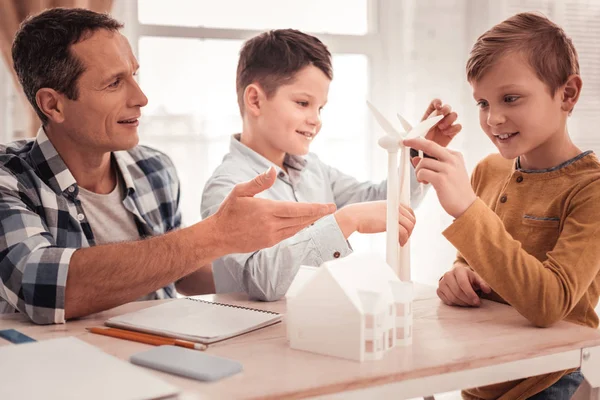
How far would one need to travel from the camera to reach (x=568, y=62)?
4.74ft

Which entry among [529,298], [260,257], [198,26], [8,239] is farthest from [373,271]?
→ [198,26]

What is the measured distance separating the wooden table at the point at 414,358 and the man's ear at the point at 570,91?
1.57ft

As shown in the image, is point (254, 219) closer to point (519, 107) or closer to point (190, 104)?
point (519, 107)

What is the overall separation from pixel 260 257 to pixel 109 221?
0.53 metres

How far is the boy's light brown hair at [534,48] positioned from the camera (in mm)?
1416

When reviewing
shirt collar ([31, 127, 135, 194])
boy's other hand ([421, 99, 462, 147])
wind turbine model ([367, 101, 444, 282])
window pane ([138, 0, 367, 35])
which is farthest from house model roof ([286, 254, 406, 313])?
window pane ([138, 0, 367, 35])

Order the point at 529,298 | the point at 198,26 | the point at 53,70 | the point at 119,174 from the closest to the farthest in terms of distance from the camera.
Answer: the point at 529,298 < the point at 53,70 < the point at 119,174 < the point at 198,26

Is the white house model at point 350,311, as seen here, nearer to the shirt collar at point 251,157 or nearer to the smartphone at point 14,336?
Result: the smartphone at point 14,336

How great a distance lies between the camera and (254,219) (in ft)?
4.26

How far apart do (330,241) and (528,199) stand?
43 centimetres

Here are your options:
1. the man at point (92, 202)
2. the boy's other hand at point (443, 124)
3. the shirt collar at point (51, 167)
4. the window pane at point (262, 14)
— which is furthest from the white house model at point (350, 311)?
the window pane at point (262, 14)

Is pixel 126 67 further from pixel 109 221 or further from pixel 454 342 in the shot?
pixel 454 342

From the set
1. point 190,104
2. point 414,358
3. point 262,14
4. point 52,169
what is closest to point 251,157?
point 52,169

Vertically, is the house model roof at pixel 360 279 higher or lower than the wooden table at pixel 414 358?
higher
